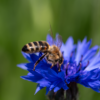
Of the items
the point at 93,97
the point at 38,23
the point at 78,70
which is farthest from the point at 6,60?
the point at 93,97

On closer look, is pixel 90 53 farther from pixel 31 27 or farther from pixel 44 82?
pixel 31 27

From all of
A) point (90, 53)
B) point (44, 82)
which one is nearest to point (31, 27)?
point (90, 53)

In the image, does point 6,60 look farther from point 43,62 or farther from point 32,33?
point 43,62

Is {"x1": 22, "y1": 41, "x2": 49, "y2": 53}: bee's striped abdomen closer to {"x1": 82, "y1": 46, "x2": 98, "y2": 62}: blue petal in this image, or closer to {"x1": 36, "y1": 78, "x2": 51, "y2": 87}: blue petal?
{"x1": 36, "y1": 78, "x2": 51, "y2": 87}: blue petal

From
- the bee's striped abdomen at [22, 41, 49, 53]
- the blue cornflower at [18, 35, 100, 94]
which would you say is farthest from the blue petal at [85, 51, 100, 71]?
the bee's striped abdomen at [22, 41, 49, 53]

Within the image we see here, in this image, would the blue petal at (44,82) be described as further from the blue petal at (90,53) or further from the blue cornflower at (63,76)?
the blue petal at (90,53)

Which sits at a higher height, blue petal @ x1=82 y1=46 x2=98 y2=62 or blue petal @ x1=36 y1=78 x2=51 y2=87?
blue petal @ x1=82 y1=46 x2=98 y2=62


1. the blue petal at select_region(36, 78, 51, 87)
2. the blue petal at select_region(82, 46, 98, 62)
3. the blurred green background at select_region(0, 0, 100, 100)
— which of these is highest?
the blurred green background at select_region(0, 0, 100, 100)

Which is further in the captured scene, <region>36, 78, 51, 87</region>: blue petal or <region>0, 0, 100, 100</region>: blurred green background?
<region>0, 0, 100, 100</region>: blurred green background

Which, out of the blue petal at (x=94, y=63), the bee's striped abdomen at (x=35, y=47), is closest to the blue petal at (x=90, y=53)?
the blue petal at (x=94, y=63)
